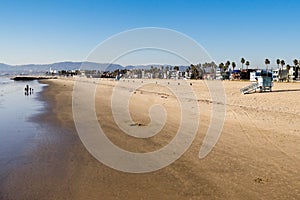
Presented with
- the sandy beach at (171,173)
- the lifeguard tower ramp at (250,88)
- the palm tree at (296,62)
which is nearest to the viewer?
the sandy beach at (171,173)

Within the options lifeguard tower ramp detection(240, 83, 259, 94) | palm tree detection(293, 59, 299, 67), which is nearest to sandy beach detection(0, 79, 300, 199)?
lifeguard tower ramp detection(240, 83, 259, 94)

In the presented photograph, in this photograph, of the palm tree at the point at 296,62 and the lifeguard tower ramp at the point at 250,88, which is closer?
the lifeguard tower ramp at the point at 250,88

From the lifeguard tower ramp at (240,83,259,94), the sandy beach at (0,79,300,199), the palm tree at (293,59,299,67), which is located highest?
the palm tree at (293,59,299,67)

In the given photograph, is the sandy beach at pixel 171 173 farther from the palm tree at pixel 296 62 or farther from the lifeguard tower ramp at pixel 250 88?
the palm tree at pixel 296 62

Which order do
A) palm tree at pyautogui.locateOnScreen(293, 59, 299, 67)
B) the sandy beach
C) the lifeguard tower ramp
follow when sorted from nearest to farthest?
the sandy beach → the lifeguard tower ramp → palm tree at pyautogui.locateOnScreen(293, 59, 299, 67)

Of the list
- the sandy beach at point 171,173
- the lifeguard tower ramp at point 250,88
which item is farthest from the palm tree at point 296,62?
the sandy beach at point 171,173

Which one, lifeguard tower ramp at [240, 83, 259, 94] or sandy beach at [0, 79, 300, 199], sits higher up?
lifeguard tower ramp at [240, 83, 259, 94]

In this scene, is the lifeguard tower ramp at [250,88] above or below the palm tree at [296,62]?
below

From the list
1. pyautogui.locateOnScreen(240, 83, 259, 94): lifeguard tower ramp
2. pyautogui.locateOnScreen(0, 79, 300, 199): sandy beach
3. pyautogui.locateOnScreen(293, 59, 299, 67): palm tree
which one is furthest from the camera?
pyautogui.locateOnScreen(293, 59, 299, 67): palm tree

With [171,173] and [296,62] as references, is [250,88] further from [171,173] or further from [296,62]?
[296,62]

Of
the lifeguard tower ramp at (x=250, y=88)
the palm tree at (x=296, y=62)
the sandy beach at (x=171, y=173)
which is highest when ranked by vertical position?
the palm tree at (x=296, y=62)

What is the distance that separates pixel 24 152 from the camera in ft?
29.9

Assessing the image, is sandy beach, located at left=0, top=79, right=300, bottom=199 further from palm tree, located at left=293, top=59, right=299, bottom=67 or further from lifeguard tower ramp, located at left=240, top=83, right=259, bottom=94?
palm tree, located at left=293, top=59, right=299, bottom=67

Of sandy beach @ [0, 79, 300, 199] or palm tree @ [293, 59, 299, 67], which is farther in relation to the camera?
palm tree @ [293, 59, 299, 67]
